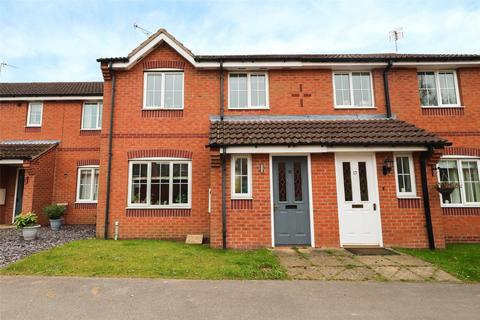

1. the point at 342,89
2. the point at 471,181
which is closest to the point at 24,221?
the point at 342,89

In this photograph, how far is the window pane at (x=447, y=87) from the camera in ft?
31.6

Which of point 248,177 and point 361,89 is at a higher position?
point 361,89

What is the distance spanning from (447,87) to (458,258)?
20.9ft

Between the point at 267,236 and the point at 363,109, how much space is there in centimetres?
578

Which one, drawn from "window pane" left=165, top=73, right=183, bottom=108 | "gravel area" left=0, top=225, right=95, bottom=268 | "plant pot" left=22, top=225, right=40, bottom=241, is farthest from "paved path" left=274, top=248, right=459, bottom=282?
"plant pot" left=22, top=225, right=40, bottom=241

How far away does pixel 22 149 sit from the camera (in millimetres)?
12211

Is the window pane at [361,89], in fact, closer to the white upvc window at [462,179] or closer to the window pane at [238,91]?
the white upvc window at [462,179]

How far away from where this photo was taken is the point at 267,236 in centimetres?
760

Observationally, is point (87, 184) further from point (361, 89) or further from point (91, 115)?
point (361, 89)

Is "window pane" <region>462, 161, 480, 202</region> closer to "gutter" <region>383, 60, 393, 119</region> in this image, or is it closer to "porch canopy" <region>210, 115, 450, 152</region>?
"porch canopy" <region>210, 115, 450, 152</region>

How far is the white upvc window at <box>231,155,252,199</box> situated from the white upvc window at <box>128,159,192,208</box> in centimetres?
197

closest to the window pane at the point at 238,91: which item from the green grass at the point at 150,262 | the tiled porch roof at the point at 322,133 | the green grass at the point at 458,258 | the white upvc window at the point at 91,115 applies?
the tiled porch roof at the point at 322,133

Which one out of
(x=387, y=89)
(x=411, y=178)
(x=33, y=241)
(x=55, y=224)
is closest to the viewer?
(x=411, y=178)

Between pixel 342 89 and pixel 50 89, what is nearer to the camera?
pixel 342 89
